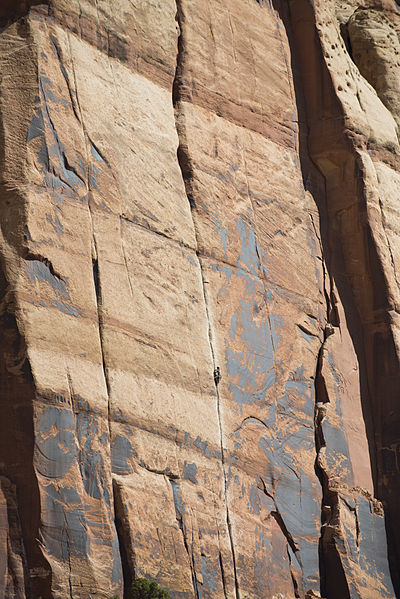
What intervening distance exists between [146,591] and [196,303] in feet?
14.3

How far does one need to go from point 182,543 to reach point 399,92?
10.1 m

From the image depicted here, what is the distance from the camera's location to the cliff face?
15.2m

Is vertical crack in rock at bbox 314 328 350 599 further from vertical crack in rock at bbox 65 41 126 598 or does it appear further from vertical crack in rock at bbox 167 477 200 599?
vertical crack in rock at bbox 65 41 126 598

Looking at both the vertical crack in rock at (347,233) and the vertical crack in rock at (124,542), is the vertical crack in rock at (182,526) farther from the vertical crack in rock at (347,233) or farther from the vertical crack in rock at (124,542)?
the vertical crack in rock at (347,233)

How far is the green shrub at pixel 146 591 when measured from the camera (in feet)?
48.0

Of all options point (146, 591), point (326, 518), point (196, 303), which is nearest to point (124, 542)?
point (146, 591)

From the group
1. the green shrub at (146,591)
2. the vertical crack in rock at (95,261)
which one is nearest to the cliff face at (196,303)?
the vertical crack in rock at (95,261)

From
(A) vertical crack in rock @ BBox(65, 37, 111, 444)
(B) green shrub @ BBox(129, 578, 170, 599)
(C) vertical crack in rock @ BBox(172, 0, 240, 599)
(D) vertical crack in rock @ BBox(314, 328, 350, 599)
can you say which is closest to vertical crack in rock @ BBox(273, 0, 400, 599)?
(D) vertical crack in rock @ BBox(314, 328, 350, 599)

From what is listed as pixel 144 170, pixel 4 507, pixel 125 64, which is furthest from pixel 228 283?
pixel 4 507

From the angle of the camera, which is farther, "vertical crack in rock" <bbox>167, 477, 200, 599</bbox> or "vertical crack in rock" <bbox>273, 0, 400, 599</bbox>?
"vertical crack in rock" <bbox>273, 0, 400, 599</bbox>

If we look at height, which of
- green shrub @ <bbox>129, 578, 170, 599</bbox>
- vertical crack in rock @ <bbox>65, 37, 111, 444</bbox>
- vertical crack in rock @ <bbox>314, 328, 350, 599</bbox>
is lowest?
green shrub @ <bbox>129, 578, 170, 599</bbox>

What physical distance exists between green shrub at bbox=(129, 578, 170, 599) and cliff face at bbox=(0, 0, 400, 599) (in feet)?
1.02

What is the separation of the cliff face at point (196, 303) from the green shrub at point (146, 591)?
31cm

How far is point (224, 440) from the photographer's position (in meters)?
17.2
